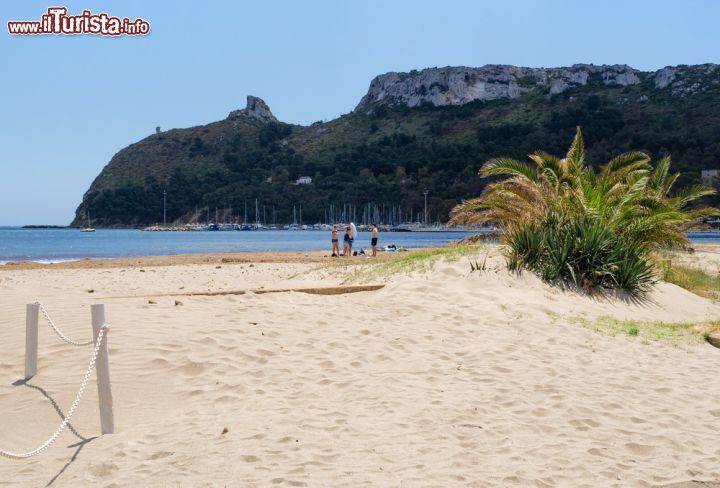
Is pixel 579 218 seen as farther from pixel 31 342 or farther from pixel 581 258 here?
pixel 31 342

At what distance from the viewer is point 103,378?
494 centimetres

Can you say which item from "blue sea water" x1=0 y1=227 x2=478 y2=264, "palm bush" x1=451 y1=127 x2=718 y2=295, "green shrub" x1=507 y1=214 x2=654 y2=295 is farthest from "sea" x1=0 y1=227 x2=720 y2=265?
"green shrub" x1=507 y1=214 x2=654 y2=295

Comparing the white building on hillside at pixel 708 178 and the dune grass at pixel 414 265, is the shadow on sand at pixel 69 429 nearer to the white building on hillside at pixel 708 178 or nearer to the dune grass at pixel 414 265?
the dune grass at pixel 414 265

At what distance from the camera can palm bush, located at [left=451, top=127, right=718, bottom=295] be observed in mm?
12250

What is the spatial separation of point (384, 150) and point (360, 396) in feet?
436

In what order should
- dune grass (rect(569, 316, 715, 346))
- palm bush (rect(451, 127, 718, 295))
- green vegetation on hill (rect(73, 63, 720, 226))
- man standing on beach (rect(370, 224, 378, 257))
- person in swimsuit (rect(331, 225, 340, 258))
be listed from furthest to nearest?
green vegetation on hill (rect(73, 63, 720, 226)), person in swimsuit (rect(331, 225, 340, 258)), man standing on beach (rect(370, 224, 378, 257)), palm bush (rect(451, 127, 718, 295)), dune grass (rect(569, 316, 715, 346))

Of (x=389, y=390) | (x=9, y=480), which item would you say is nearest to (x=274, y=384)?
(x=389, y=390)

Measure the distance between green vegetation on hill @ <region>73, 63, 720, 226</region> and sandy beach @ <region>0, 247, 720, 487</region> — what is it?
91291 millimetres

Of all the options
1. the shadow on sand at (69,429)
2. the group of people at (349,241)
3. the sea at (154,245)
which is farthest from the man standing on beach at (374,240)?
the shadow on sand at (69,429)

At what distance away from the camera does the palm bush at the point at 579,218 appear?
40.2 ft

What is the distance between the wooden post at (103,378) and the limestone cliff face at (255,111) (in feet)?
586

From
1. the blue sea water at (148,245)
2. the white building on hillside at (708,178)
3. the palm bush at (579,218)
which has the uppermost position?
the white building on hillside at (708,178)

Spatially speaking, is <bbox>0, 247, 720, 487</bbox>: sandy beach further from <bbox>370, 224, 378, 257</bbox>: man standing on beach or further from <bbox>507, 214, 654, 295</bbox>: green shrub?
<bbox>370, 224, 378, 257</bbox>: man standing on beach

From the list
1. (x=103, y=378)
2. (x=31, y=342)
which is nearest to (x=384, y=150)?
(x=31, y=342)
